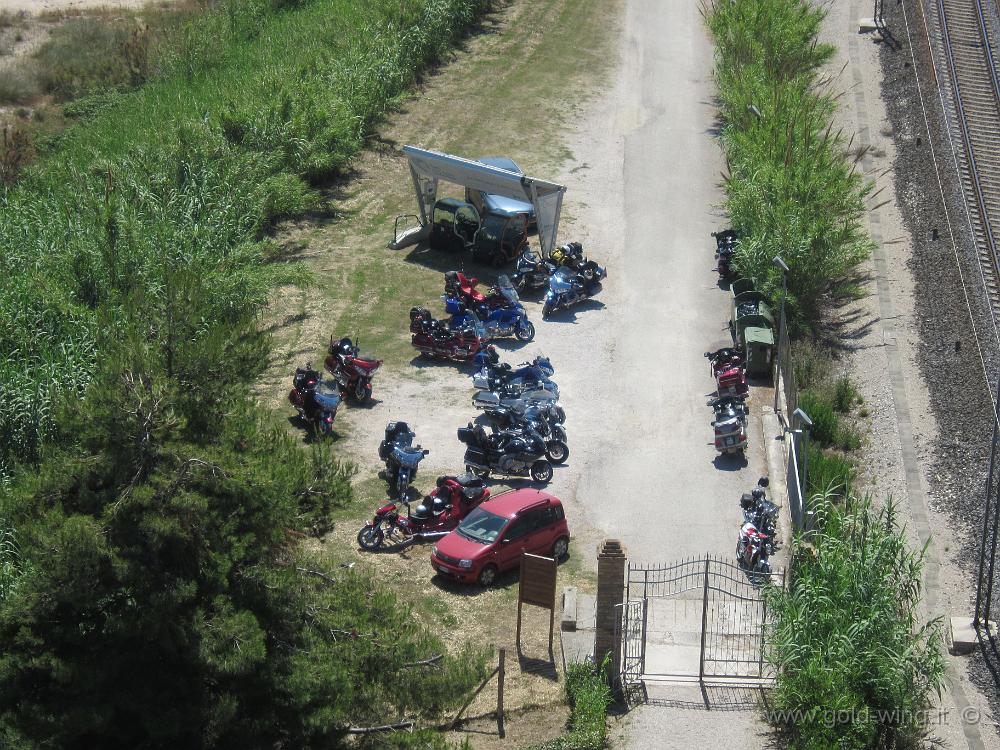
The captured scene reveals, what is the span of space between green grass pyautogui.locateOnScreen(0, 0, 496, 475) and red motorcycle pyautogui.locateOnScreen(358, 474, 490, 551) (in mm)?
5961

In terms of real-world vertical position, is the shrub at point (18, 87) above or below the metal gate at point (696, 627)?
below

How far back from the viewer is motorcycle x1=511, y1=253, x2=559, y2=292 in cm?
3481

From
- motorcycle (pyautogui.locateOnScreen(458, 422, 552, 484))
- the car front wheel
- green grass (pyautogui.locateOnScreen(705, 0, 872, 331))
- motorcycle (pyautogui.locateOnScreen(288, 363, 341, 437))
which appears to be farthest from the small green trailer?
the car front wheel

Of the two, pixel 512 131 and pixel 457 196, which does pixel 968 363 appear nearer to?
pixel 457 196

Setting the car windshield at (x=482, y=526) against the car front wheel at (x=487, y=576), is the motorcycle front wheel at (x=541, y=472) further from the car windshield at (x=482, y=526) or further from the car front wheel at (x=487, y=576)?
the car front wheel at (x=487, y=576)

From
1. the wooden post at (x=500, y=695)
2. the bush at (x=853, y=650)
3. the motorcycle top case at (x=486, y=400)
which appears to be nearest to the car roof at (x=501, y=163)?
the motorcycle top case at (x=486, y=400)

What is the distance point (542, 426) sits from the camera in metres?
27.5

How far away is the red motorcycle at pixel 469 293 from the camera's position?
108 ft

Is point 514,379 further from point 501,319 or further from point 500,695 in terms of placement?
point 500,695

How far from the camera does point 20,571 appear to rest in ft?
63.7

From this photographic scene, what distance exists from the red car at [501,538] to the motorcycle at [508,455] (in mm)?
2089

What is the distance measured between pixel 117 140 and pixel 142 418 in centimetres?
2513

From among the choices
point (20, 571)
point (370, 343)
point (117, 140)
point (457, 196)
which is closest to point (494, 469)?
point (370, 343)

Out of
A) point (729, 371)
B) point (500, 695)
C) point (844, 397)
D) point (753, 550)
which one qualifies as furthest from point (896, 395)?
point (500, 695)
